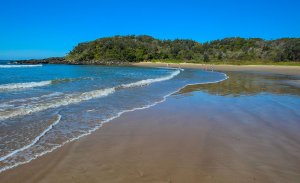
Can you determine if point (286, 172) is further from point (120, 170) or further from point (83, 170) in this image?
point (83, 170)

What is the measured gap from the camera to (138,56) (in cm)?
11181

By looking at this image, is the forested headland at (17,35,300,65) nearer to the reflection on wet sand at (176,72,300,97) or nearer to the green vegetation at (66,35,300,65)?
the green vegetation at (66,35,300,65)

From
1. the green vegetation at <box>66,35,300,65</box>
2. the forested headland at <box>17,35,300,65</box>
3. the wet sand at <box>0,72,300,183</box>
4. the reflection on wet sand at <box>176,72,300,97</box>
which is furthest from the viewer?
the green vegetation at <box>66,35,300,65</box>

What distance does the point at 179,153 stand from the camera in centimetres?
568

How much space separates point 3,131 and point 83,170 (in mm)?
3571

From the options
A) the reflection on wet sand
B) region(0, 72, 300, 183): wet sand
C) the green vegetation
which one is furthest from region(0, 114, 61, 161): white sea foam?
the green vegetation

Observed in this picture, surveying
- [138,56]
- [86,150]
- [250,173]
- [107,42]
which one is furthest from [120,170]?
[107,42]

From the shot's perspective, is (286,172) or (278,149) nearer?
(286,172)

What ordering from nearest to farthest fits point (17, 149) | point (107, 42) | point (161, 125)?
point (17, 149) < point (161, 125) < point (107, 42)

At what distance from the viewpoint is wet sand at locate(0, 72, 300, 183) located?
456 centimetres

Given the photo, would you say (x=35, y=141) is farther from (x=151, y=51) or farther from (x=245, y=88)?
(x=151, y=51)

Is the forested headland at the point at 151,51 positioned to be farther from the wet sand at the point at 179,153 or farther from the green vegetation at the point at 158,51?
the wet sand at the point at 179,153

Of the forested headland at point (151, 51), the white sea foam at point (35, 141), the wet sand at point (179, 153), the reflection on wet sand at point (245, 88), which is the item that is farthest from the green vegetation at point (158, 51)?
the white sea foam at point (35, 141)

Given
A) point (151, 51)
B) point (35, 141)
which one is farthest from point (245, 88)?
point (151, 51)
